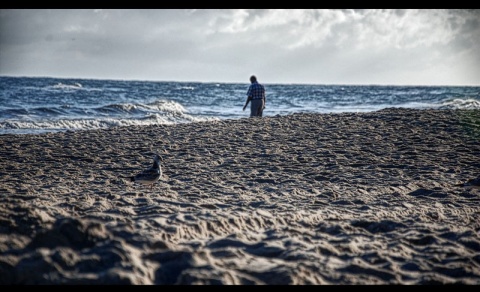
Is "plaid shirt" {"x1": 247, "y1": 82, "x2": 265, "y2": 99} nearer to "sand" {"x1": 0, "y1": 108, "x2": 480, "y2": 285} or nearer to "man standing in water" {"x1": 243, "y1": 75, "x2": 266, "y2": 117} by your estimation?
"man standing in water" {"x1": 243, "y1": 75, "x2": 266, "y2": 117}

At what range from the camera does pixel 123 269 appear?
129 inches

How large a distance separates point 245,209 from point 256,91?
9.58m

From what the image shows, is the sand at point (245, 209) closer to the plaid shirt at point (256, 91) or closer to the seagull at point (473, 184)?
the seagull at point (473, 184)

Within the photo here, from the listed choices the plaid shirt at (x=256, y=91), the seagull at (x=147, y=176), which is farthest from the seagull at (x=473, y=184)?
the plaid shirt at (x=256, y=91)

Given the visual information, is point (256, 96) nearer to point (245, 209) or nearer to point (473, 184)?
point (473, 184)

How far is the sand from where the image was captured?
3477 millimetres

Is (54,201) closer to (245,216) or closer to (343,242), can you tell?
(245,216)

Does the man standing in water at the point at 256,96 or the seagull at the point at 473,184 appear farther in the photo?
the man standing in water at the point at 256,96

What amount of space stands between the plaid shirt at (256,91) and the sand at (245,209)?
390 cm

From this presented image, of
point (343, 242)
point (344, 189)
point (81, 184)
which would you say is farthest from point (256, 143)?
point (343, 242)

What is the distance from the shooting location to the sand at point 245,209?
3.48 meters

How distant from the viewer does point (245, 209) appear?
5.12 meters

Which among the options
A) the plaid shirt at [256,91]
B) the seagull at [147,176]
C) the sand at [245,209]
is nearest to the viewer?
the sand at [245,209]

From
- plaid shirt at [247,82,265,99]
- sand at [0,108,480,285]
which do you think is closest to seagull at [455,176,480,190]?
sand at [0,108,480,285]
